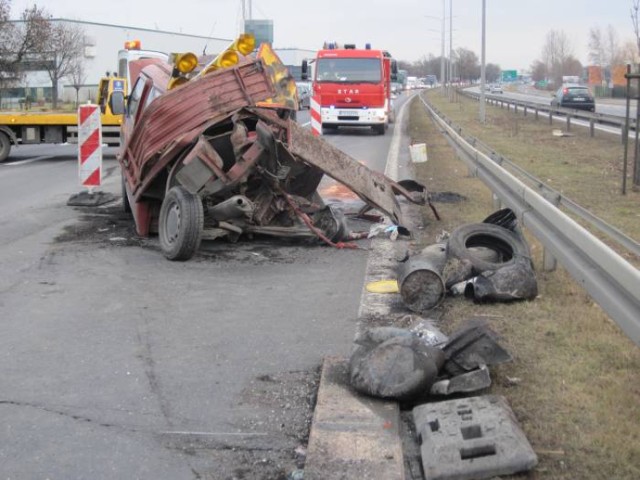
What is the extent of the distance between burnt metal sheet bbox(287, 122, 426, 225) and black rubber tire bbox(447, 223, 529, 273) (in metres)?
1.89

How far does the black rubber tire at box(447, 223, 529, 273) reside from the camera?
6.73 meters

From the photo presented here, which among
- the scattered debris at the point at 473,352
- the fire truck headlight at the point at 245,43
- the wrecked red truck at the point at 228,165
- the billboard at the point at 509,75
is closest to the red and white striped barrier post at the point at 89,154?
the wrecked red truck at the point at 228,165

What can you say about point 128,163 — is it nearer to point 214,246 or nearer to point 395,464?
point 214,246

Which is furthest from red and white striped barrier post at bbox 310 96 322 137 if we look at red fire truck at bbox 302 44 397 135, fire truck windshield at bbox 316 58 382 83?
fire truck windshield at bbox 316 58 382 83

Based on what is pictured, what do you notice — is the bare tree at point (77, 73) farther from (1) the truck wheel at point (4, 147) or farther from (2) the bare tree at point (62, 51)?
(1) the truck wheel at point (4, 147)

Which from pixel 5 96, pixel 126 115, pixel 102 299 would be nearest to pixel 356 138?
pixel 126 115

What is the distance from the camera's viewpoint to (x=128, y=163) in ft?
32.9

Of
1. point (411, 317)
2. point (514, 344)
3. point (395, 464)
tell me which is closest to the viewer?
point (395, 464)

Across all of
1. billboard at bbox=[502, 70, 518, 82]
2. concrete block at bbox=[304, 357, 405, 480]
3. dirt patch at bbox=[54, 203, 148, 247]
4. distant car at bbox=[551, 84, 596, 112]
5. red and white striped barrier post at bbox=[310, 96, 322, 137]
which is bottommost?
concrete block at bbox=[304, 357, 405, 480]

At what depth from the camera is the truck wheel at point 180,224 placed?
26.5 ft

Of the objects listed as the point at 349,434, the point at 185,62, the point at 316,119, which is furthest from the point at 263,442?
the point at 316,119

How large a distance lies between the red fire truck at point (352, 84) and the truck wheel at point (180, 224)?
2015cm

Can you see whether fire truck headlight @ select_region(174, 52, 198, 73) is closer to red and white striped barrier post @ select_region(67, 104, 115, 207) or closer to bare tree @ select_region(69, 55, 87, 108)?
red and white striped barrier post @ select_region(67, 104, 115, 207)

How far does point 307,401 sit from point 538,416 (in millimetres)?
1270
